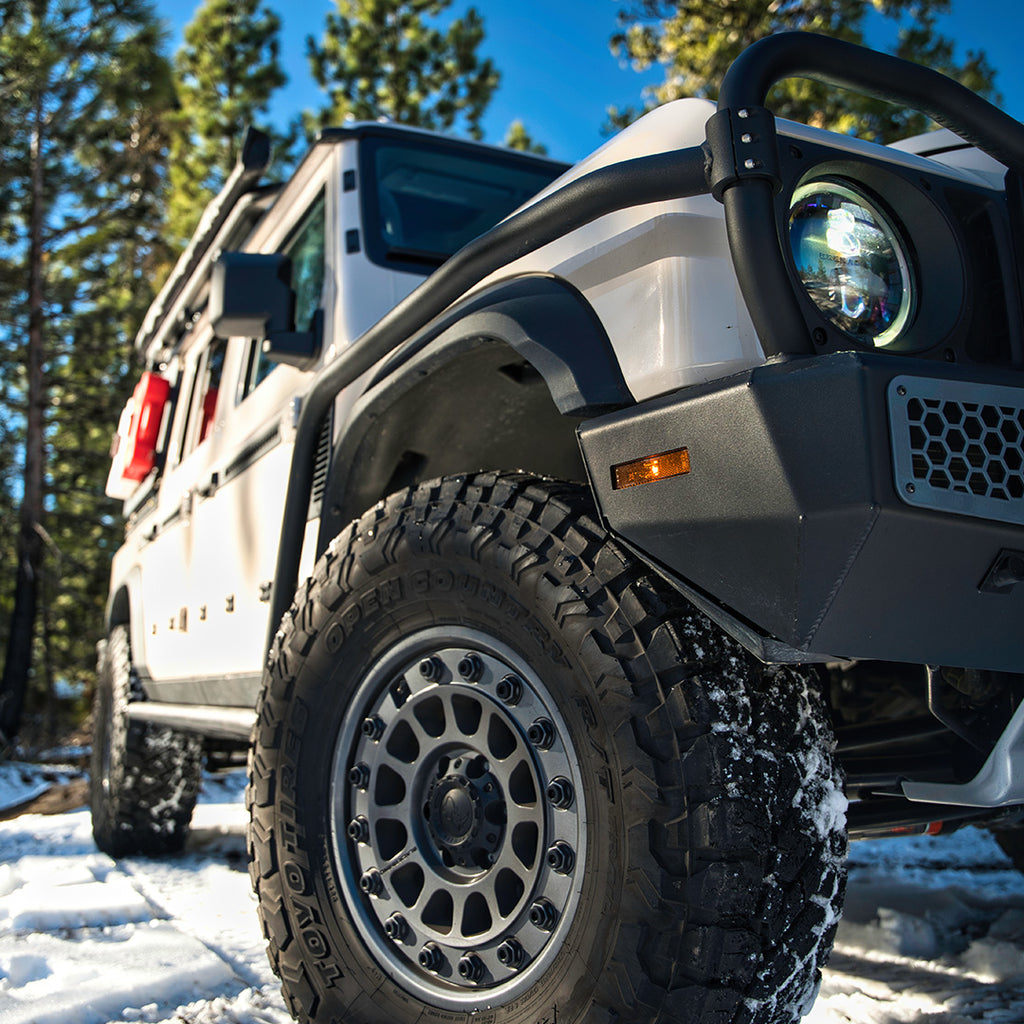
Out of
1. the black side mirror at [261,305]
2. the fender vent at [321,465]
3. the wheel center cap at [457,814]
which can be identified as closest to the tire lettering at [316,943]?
the wheel center cap at [457,814]

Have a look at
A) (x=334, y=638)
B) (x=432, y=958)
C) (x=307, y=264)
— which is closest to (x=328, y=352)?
(x=307, y=264)

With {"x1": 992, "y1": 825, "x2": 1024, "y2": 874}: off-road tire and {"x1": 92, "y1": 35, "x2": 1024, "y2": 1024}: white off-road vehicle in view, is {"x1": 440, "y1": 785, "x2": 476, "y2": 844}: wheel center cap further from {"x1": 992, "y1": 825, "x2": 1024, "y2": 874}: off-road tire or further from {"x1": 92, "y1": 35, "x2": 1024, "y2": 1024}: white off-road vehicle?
{"x1": 992, "y1": 825, "x2": 1024, "y2": 874}: off-road tire

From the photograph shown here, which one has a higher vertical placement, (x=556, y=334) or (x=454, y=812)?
(x=556, y=334)

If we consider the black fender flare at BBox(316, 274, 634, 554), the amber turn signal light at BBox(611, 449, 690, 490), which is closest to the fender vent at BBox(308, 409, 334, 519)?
the black fender flare at BBox(316, 274, 634, 554)

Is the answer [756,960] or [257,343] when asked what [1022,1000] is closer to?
[756,960]

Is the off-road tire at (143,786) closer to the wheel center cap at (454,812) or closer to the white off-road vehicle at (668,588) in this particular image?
the white off-road vehicle at (668,588)

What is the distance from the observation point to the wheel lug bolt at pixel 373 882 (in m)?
1.80

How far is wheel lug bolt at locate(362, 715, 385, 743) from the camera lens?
1857 millimetres

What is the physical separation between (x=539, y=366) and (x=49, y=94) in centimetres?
1615

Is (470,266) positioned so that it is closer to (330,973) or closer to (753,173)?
(753,173)

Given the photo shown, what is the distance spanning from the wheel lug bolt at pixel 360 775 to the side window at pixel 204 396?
2.33 meters

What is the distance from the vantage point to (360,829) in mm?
1829

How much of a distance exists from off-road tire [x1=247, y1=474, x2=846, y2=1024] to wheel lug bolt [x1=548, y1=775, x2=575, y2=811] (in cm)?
3

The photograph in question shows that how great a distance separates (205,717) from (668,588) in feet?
6.91
